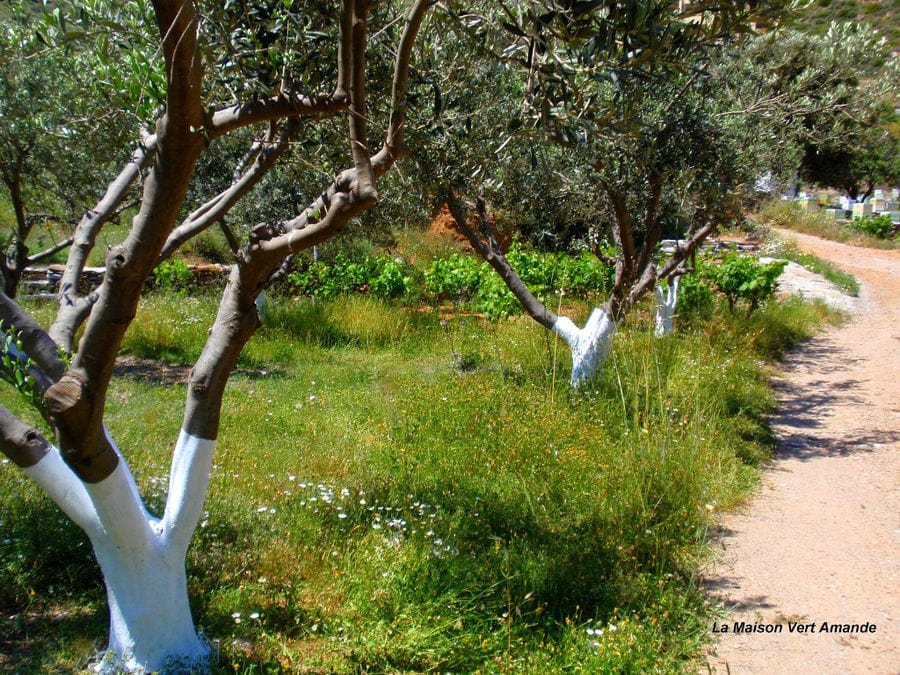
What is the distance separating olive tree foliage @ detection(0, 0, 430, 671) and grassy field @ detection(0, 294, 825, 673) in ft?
1.72

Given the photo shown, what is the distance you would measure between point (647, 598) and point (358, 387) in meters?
4.39

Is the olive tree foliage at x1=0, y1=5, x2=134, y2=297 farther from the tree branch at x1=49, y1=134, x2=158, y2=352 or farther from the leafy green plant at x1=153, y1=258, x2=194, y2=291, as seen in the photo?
the leafy green plant at x1=153, y1=258, x2=194, y2=291

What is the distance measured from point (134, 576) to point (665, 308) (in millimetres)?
8170

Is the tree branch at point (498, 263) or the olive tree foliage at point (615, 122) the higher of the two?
the olive tree foliage at point (615, 122)

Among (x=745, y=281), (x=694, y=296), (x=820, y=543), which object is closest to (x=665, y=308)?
(x=694, y=296)

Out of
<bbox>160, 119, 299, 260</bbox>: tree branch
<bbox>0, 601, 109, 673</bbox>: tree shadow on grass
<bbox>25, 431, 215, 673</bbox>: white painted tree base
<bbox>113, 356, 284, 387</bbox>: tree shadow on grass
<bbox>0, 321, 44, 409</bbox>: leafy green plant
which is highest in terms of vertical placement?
<bbox>160, 119, 299, 260</bbox>: tree branch

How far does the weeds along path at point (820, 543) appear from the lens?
12.8 ft

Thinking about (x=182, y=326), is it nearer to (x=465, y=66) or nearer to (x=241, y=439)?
(x=241, y=439)

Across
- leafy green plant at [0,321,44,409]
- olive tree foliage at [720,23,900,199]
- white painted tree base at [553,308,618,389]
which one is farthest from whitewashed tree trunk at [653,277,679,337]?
leafy green plant at [0,321,44,409]

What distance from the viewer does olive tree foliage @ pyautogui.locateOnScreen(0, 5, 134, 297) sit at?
16.7 feet

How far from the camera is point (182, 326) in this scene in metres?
9.99

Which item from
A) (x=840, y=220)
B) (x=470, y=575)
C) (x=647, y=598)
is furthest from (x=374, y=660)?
(x=840, y=220)

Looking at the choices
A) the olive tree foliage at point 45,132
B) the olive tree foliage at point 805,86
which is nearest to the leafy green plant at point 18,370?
the olive tree foliage at point 45,132

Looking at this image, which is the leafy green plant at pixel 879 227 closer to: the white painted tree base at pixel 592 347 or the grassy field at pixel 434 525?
the grassy field at pixel 434 525
